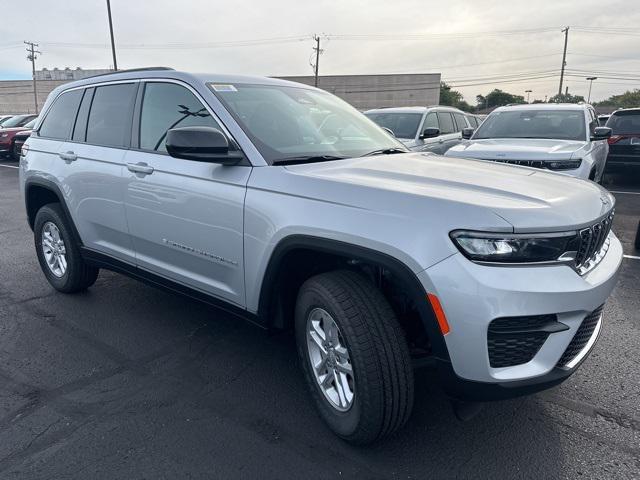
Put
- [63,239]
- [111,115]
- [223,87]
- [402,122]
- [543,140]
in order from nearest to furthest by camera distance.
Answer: [223,87] → [111,115] → [63,239] → [543,140] → [402,122]

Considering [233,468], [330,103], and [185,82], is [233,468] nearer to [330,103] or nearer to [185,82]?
[185,82]

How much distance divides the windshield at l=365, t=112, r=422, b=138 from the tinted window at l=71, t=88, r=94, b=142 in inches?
251

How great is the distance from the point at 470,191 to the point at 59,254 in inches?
153

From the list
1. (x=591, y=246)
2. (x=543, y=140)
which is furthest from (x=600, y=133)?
(x=591, y=246)

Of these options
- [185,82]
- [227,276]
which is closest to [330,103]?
[185,82]

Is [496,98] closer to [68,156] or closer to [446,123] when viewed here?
[446,123]

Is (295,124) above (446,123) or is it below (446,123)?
above

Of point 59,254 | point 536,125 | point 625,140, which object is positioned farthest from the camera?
point 625,140

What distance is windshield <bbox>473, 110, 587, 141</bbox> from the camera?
7.57 m

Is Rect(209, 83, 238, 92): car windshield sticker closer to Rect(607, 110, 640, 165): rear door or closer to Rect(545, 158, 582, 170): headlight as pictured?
Rect(545, 158, 582, 170): headlight

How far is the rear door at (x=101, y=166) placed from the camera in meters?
3.65

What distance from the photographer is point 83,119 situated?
4.17 meters

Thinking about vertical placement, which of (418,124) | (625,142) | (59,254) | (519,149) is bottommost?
(59,254)

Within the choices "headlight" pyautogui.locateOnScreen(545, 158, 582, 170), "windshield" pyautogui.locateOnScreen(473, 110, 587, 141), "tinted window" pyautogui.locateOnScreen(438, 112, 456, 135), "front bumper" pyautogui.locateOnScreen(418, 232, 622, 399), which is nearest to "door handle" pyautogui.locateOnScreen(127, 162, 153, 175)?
"front bumper" pyautogui.locateOnScreen(418, 232, 622, 399)
